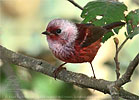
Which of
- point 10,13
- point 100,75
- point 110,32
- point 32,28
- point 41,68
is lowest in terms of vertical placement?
point 41,68

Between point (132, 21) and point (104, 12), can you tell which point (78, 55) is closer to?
point (104, 12)

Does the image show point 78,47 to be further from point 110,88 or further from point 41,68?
point 110,88

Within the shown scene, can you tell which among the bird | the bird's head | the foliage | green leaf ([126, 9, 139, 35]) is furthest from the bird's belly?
green leaf ([126, 9, 139, 35])

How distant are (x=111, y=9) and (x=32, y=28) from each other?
12.5 ft

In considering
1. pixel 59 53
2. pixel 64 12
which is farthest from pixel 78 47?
pixel 64 12

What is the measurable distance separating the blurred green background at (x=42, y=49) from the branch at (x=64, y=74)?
0.15 meters

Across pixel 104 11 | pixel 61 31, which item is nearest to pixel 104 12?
pixel 104 11

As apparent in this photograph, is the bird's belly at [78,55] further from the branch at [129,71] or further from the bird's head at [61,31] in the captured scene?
the branch at [129,71]

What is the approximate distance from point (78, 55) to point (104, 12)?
24.2 inches

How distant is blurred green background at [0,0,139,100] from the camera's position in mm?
4477

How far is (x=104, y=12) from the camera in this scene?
341 centimetres

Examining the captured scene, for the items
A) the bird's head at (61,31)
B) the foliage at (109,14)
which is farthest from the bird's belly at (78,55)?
the foliage at (109,14)

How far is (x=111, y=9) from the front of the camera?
342cm

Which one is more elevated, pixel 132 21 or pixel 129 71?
pixel 132 21
